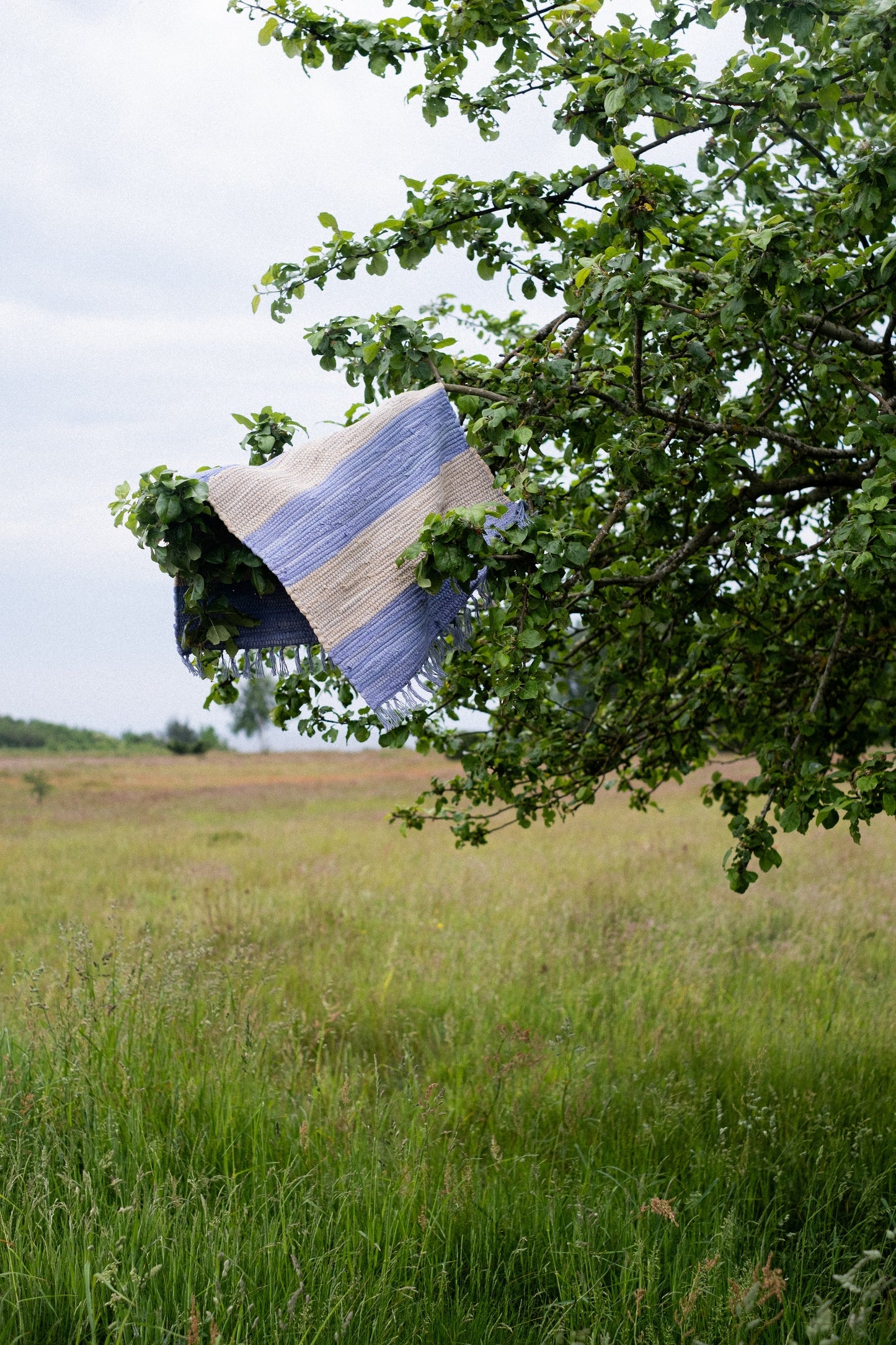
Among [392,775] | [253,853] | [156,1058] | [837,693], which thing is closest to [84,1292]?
[156,1058]

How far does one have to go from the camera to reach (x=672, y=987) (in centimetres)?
650

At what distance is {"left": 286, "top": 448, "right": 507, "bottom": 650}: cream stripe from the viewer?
2.72 metres

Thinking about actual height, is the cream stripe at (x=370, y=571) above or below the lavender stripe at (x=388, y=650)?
above

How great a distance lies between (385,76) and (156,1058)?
4.08 m

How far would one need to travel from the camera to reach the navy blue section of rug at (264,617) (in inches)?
120

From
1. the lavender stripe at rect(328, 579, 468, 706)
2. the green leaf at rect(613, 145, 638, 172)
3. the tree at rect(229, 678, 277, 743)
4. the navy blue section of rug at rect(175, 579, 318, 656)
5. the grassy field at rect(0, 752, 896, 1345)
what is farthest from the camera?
the tree at rect(229, 678, 277, 743)

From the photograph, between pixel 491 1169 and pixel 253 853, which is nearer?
pixel 491 1169

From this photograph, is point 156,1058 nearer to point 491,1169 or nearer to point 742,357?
point 491,1169

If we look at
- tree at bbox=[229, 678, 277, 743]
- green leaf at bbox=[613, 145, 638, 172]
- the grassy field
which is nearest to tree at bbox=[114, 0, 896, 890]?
green leaf at bbox=[613, 145, 638, 172]

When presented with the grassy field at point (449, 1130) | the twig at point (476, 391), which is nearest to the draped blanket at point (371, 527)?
the twig at point (476, 391)

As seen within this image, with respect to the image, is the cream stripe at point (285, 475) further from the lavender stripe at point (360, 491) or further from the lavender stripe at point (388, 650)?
the lavender stripe at point (388, 650)

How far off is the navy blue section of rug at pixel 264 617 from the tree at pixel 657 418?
0.29 feet

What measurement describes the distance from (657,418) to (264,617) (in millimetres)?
1446

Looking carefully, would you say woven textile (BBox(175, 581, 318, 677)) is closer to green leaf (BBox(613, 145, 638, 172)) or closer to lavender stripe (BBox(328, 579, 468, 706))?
lavender stripe (BBox(328, 579, 468, 706))
